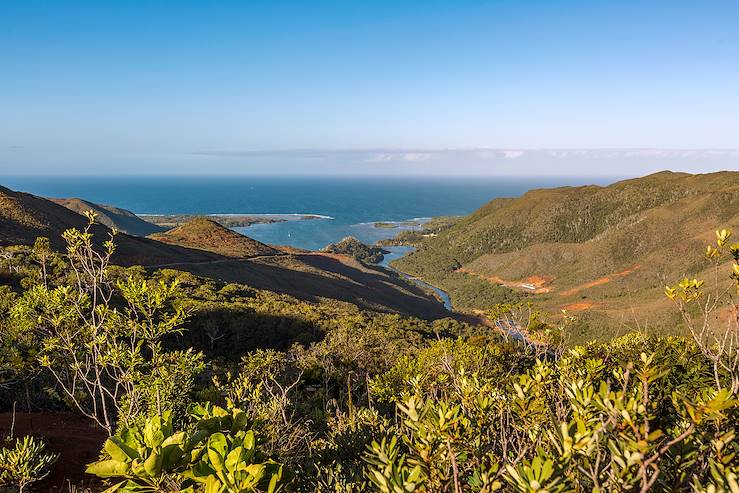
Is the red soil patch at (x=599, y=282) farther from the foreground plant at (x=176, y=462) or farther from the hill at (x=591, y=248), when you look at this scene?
the foreground plant at (x=176, y=462)

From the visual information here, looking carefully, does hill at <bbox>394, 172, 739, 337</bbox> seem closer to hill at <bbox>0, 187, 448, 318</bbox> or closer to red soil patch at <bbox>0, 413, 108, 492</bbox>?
hill at <bbox>0, 187, 448, 318</bbox>

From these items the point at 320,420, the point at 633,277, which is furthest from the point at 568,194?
the point at 320,420

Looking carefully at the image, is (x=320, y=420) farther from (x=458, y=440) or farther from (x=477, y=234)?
(x=477, y=234)

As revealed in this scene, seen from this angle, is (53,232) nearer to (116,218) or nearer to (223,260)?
(223,260)

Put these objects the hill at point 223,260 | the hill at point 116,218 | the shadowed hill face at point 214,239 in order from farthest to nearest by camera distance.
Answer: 1. the hill at point 116,218
2. the shadowed hill face at point 214,239
3. the hill at point 223,260

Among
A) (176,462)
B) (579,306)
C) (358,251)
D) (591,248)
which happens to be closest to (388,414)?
(176,462)

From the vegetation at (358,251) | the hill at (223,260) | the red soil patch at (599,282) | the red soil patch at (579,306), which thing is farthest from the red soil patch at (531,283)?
the vegetation at (358,251)
